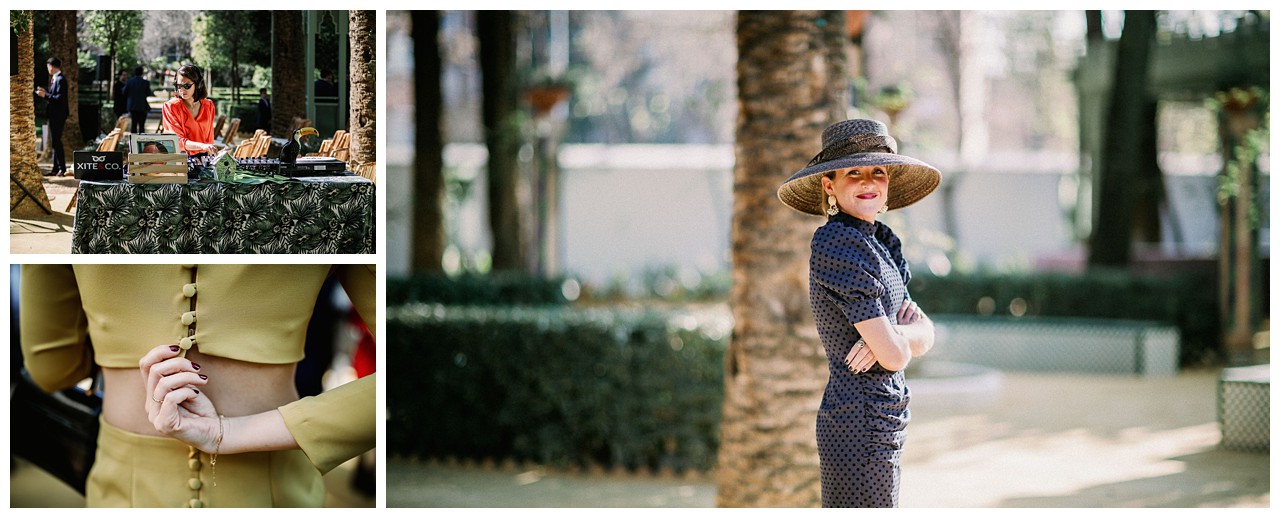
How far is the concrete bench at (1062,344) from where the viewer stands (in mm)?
10992

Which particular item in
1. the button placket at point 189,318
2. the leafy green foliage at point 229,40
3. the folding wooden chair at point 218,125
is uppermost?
the leafy green foliage at point 229,40

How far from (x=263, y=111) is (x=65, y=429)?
4.47 ft

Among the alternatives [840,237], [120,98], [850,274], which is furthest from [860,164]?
[120,98]

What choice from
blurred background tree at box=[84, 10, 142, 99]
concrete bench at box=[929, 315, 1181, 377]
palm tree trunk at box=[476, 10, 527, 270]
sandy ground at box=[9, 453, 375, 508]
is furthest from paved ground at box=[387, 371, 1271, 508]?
palm tree trunk at box=[476, 10, 527, 270]

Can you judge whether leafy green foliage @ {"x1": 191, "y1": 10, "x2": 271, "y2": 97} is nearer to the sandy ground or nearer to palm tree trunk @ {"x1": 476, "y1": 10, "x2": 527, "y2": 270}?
the sandy ground

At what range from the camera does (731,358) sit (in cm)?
495

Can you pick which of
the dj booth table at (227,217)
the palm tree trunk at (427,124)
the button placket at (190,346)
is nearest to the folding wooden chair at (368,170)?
the dj booth table at (227,217)

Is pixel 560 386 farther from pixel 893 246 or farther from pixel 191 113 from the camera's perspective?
pixel 893 246

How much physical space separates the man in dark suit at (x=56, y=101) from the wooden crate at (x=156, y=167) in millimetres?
263

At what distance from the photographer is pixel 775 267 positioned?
4754mm

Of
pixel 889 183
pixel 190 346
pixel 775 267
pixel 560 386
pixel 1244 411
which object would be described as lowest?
pixel 1244 411

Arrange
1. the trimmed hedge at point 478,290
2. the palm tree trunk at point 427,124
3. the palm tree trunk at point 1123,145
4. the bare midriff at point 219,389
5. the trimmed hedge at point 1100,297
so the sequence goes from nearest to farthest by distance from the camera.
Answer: the bare midriff at point 219,389
the trimmed hedge at point 478,290
the palm tree trunk at point 427,124
the trimmed hedge at point 1100,297
the palm tree trunk at point 1123,145

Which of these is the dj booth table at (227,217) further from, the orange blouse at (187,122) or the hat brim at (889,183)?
the hat brim at (889,183)
